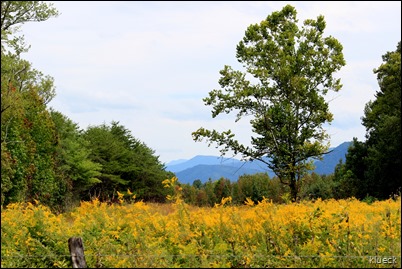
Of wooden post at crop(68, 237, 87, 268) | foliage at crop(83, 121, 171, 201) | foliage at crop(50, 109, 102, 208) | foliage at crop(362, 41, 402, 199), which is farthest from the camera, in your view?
foliage at crop(83, 121, 171, 201)

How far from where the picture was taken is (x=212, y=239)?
30.6 ft

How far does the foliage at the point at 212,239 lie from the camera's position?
803 cm

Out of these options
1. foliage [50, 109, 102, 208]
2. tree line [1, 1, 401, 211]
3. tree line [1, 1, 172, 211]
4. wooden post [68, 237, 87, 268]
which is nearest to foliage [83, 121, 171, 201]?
tree line [1, 1, 172, 211]

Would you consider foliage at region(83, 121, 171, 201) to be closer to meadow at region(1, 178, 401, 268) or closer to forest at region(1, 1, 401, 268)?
forest at region(1, 1, 401, 268)

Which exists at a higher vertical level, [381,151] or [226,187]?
[381,151]

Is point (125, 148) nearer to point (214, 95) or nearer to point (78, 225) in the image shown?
point (214, 95)

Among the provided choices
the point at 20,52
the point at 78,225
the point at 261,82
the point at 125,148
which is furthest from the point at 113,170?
the point at 78,225

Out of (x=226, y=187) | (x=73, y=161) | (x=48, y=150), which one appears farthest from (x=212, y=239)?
(x=73, y=161)

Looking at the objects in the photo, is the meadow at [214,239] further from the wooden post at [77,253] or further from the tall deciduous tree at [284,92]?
the tall deciduous tree at [284,92]

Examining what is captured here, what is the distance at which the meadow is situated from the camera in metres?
8.00

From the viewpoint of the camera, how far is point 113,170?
58.7 m

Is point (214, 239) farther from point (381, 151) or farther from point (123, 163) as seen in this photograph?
point (123, 163)

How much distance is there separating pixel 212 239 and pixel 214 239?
0.22 ft

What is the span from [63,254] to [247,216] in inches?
142
